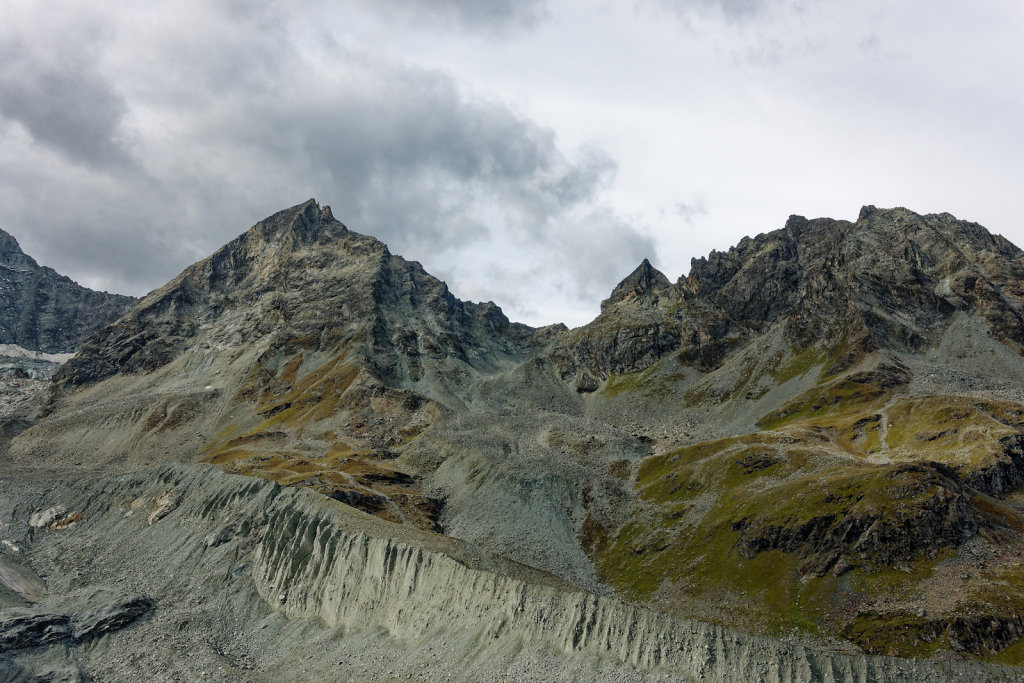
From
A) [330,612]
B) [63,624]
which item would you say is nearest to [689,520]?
[330,612]

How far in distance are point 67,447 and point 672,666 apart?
21572 cm

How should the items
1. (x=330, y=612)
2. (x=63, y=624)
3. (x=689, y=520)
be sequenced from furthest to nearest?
(x=689, y=520) → (x=330, y=612) → (x=63, y=624)

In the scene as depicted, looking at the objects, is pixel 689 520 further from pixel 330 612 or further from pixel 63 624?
pixel 63 624

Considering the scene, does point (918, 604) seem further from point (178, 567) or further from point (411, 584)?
point (178, 567)

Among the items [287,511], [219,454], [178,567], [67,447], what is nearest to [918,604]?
[287,511]

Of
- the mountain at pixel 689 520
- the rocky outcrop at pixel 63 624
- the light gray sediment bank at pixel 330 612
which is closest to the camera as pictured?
the light gray sediment bank at pixel 330 612

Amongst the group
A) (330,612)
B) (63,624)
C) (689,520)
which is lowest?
(63,624)

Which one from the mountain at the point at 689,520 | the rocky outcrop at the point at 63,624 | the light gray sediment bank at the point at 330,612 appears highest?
the mountain at the point at 689,520

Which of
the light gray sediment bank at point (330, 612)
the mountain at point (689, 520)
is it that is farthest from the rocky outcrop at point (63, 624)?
the mountain at point (689, 520)

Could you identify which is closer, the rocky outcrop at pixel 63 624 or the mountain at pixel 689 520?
the mountain at pixel 689 520

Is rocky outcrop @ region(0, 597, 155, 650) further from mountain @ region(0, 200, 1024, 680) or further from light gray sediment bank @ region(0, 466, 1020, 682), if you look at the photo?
mountain @ region(0, 200, 1024, 680)

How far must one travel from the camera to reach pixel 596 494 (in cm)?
12469

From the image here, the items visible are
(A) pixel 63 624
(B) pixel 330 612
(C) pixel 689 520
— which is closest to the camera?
(A) pixel 63 624

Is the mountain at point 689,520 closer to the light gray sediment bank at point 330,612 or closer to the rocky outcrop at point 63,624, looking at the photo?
the light gray sediment bank at point 330,612
